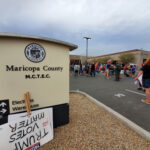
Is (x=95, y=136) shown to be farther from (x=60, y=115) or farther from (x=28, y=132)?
(x=28, y=132)

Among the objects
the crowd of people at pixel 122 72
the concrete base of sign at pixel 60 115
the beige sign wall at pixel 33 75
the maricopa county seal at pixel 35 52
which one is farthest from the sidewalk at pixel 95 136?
the crowd of people at pixel 122 72

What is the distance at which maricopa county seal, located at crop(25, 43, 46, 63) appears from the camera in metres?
1.54

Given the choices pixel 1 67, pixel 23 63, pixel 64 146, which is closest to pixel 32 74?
pixel 23 63

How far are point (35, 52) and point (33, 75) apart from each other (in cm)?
43

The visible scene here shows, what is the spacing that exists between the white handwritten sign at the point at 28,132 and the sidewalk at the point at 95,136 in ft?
0.64

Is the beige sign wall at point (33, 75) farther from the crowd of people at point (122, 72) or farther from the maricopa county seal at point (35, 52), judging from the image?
the crowd of people at point (122, 72)

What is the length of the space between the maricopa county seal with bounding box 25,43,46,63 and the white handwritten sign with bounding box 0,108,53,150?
3.21 feet

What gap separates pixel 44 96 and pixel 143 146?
6.83 feet

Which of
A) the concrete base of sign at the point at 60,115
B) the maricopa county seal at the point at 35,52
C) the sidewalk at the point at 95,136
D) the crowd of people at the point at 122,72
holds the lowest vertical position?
the sidewalk at the point at 95,136

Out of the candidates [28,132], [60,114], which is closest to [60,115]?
[60,114]

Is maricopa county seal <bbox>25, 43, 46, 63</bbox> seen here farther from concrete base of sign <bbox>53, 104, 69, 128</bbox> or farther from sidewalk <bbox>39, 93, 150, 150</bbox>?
sidewalk <bbox>39, 93, 150, 150</bbox>

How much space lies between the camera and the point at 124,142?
1695 mm

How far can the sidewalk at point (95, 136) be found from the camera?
63.3 inches

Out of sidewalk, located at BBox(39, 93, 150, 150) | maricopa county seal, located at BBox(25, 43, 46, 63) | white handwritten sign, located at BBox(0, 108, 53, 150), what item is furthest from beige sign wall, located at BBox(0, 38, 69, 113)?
sidewalk, located at BBox(39, 93, 150, 150)
